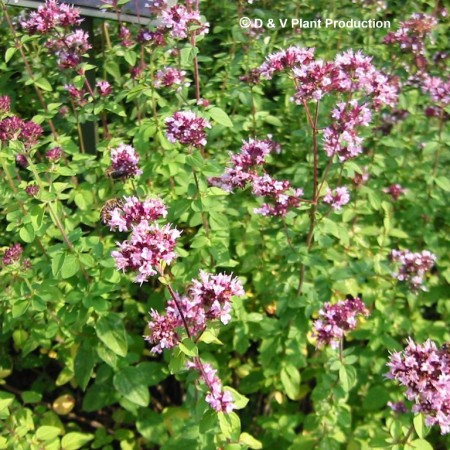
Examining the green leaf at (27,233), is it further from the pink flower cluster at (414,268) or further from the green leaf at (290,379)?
the pink flower cluster at (414,268)


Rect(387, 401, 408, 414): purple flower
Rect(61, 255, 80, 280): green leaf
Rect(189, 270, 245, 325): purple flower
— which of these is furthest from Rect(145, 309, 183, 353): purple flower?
Rect(387, 401, 408, 414): purple flower

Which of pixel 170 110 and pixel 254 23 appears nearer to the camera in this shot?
pixel 170 110

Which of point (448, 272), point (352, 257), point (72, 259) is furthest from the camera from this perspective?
point (352, 257)

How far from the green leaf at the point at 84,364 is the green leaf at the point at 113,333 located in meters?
0.25

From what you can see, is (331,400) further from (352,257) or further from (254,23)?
(254,23)

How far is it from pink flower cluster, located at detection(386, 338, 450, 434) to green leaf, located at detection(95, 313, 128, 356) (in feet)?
4.70

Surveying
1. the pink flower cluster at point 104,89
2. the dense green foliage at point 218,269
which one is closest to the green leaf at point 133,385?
the dense green foliage at point 218,269

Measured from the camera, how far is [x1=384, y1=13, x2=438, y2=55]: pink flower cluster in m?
3.88

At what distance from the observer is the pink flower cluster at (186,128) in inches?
105

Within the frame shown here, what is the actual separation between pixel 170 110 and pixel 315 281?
1465 millimetres

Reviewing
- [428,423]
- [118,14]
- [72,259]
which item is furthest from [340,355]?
[118,14]

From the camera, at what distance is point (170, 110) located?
3.41 meters

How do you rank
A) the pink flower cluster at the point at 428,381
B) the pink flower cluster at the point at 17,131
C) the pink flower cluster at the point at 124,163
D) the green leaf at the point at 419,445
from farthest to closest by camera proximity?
the pink flower cluster at the point at 124,163 → the pink flower cluster at the point at 17,131 → the green leaf at the point at 419,445 → the pink flower cluster at the point at 428,381

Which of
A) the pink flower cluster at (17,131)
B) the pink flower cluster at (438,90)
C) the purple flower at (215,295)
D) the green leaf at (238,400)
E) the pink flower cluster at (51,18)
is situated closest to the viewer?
the purple flower at (215,295)
